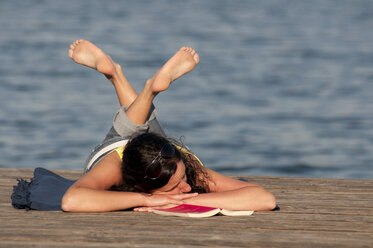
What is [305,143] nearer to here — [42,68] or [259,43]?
[42,68]

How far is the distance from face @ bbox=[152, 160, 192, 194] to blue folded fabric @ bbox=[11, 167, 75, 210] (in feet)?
2.33

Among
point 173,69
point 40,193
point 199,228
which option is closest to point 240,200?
point 199,228

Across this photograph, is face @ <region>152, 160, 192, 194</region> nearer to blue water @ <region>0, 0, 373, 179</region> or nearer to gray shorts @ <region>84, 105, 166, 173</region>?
gray shorts @ <region>84, 105, 166, 173</region>

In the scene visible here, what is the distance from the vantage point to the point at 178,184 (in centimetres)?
425

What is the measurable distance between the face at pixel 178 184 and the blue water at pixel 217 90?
749 centimetres

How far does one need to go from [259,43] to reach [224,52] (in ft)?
5.72

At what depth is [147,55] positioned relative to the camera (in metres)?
20.9

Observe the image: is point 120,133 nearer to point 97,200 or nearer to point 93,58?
point 93,58

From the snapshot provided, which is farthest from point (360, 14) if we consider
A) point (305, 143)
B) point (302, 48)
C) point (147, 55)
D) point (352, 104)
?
point (305, 143)

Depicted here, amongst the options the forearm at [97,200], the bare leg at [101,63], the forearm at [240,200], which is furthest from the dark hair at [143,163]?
the bare leg at [101,63]

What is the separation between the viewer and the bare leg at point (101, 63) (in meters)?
5.40

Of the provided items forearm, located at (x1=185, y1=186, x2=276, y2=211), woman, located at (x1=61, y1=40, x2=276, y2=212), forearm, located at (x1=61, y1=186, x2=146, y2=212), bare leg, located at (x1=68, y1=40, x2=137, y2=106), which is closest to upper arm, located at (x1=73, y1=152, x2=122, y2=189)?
woman, located at (x1=61, y1=40, x2=276, y2=212)

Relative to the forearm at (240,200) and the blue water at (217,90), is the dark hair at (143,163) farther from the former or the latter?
the blue water at (217,90)

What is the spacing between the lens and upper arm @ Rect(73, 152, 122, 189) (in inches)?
170
